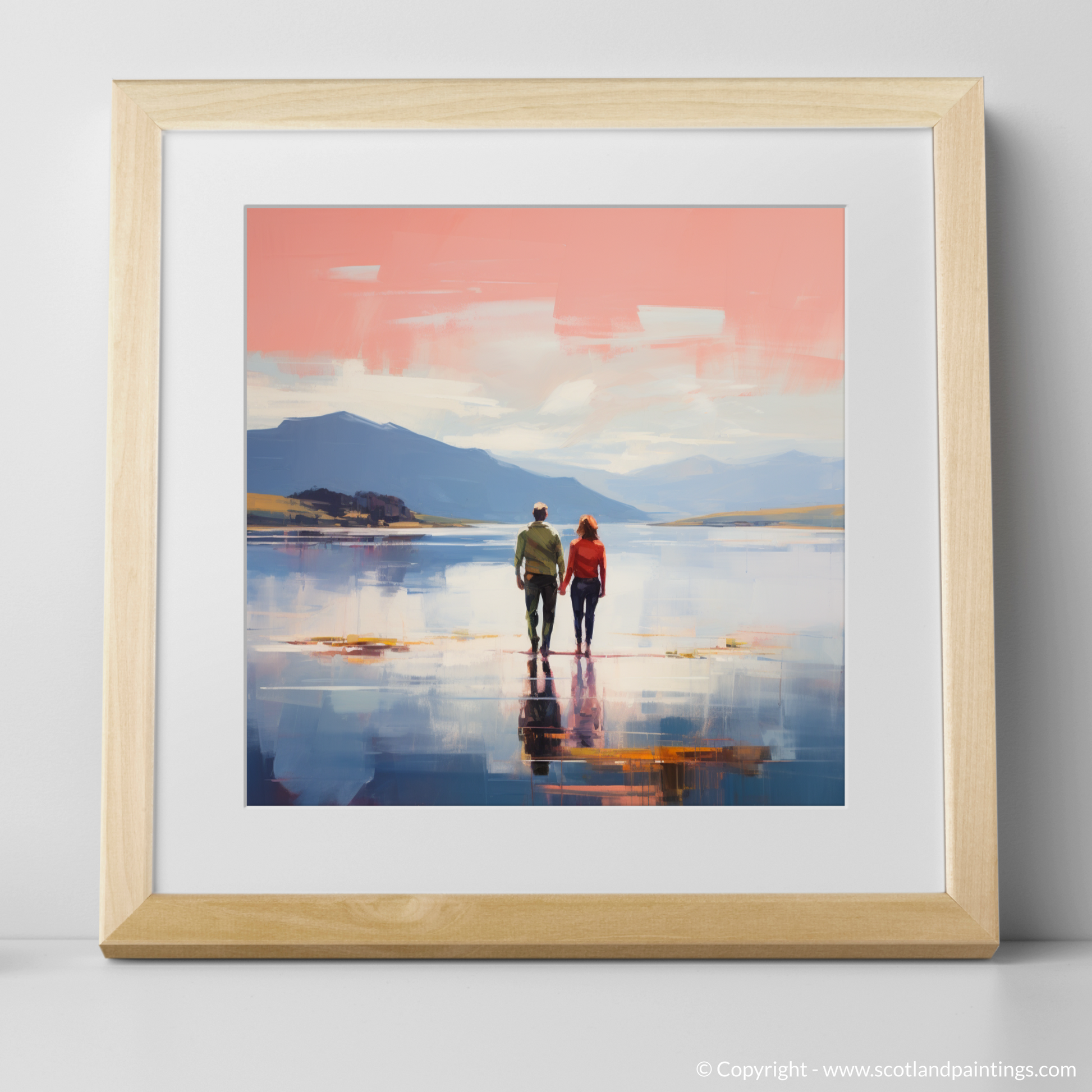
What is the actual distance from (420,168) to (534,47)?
0.20 m

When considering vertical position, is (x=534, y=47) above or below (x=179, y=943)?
above

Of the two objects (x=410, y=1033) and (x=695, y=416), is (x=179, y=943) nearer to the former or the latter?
(x=410, y=1033)

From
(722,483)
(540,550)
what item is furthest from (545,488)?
(722,483)

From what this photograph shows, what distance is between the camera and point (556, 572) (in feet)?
3.27

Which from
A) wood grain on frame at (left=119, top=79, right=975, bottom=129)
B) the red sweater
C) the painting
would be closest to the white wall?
wood grain on frame at (left=119, top=79, right=975, bottom=129)

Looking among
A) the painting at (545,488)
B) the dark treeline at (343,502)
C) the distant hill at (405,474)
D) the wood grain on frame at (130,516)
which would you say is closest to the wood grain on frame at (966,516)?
the painting at (545,488)

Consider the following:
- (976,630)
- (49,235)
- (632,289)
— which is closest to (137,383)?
(49,235)

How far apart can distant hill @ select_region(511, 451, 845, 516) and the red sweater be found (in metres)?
0.06

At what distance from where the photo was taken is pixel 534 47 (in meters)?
1.04

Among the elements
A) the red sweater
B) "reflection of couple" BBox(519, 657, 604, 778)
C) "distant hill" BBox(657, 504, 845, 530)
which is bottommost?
"reflection of couple" BBox(519, 657, 604, 778)

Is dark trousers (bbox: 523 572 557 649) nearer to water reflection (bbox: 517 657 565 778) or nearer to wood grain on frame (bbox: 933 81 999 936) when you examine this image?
water reflection (bbox: 517 657 565 778)

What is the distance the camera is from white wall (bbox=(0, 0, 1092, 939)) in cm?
103

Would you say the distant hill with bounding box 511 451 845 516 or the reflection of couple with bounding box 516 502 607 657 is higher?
the distant hill with bounding box 511 451 845 516

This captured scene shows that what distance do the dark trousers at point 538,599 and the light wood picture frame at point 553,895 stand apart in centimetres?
29
